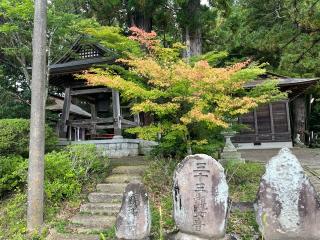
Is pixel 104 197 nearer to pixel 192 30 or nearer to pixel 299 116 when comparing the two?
pixel 192 30

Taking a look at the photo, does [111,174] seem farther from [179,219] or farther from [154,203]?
[179,219]

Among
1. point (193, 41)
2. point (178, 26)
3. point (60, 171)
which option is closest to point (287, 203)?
point (60, 171)

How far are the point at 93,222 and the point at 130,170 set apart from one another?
2.50m

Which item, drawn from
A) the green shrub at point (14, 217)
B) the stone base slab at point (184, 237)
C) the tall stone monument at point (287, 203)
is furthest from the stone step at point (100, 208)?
the tall stone monument at point (287, 203)

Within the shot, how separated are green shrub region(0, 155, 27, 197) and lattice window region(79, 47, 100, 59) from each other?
18.5 feet

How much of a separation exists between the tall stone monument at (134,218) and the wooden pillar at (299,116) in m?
16.9

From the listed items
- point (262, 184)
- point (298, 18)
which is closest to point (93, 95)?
point (298, 18)

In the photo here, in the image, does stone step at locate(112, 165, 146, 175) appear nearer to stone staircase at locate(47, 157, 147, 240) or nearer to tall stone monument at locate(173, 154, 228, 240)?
stone staircase at locate(47, 157, 147, 240)

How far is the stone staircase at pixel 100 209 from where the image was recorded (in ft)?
21.9

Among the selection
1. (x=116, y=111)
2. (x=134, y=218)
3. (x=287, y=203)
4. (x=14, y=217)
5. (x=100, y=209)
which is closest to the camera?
(x=287, y=203)

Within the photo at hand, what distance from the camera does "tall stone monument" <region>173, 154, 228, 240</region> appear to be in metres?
5.30

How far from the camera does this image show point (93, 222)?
702 cm

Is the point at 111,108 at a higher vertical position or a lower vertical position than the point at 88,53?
lower

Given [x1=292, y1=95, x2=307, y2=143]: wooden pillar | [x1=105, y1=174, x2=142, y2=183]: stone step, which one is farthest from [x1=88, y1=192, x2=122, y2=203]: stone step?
[x1=292, y1=95, x2=307, y2=143]: wooden pillar
